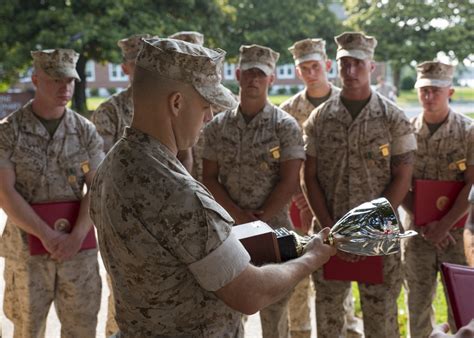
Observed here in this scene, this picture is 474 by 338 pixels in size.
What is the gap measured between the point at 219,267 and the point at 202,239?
11 centimetres

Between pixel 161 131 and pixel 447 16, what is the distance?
13.4 meters

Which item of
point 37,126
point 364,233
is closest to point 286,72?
point 37,126

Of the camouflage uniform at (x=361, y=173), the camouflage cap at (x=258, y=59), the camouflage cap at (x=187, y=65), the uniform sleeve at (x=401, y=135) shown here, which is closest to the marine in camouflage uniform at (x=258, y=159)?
the camouflage cap at (x=258, y=59)

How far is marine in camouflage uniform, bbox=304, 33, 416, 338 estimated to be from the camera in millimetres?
4277

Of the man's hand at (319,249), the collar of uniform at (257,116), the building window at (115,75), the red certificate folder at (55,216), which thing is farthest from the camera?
the building window at (115,75)

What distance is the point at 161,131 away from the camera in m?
2.10

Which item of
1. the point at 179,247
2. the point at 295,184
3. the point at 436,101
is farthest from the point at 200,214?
the point at 436,101

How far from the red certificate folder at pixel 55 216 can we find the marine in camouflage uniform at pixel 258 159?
989 millimetres

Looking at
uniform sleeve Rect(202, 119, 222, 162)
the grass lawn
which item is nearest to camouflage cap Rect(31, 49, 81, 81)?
uniform sleeve Rect(202, 119, 222, 162)

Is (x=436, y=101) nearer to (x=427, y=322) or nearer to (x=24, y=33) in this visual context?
(x=427, y=322)

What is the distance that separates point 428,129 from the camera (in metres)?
4.67

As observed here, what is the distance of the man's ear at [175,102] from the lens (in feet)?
6.70

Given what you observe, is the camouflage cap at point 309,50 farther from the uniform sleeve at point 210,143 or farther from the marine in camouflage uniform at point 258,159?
the uniform sleeve at point 210,143

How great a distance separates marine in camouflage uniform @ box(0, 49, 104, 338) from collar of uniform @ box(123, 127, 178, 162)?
216 cm
